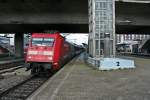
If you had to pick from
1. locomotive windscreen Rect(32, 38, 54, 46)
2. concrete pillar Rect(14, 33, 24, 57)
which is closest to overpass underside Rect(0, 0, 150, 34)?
locomotive windscreen Rect(32, 38, 54, 46)

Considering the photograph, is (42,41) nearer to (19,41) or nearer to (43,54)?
(43,54)

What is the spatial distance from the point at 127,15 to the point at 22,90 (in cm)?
2979

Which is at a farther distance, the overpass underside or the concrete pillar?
the concrete pillar

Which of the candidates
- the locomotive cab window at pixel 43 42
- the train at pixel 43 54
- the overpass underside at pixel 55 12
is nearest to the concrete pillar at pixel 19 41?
the overpass underside at pixel 55 12

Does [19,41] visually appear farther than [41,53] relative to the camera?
Yes

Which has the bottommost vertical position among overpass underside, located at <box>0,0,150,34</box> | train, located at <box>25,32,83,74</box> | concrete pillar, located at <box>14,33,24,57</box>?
train, located at <box>25,32,83,74</box>

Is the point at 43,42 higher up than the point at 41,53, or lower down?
higher up

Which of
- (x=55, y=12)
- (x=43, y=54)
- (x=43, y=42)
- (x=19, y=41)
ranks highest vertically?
(x=55, y=12)

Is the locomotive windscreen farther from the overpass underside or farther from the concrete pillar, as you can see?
the concrete pillar

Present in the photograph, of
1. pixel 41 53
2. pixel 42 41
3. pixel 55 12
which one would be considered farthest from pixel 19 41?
pixel 41 53

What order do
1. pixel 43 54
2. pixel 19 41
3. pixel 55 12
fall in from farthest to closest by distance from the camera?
pixel 19 41 < pixel 55 12 < pixel 43 54

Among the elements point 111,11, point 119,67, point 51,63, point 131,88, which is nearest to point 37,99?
point 131,88

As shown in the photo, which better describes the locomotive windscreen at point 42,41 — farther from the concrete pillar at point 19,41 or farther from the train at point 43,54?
the concrete pillar at point 19,41

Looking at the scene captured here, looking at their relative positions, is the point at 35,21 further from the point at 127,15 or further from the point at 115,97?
the point at 115,97
